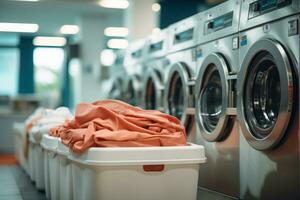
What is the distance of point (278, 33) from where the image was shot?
277 cm

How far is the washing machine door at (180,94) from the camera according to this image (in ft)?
13.7

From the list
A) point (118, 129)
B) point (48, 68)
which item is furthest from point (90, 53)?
point (118, 129)

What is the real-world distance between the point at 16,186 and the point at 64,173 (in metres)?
1.51

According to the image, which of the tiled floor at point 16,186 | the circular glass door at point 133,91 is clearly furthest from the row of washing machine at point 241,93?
the tiled floor at point 16,186

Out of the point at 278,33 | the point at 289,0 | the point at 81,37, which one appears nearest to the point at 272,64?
the point at 278,33

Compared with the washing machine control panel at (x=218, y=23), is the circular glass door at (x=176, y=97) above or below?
below

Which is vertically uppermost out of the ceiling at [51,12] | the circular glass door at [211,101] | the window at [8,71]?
the ceiling at [51,12]

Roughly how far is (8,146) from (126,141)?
19.4 ft

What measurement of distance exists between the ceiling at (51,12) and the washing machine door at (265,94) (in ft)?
21.2

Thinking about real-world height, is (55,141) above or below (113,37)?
below

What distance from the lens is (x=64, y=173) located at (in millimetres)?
3066

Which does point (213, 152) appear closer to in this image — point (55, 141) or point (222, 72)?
point (222, 72)

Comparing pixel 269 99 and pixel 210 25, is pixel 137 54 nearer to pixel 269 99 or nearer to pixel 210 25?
pixel 210 25

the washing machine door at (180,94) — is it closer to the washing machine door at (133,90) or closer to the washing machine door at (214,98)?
the washing machine door at (214,98)
